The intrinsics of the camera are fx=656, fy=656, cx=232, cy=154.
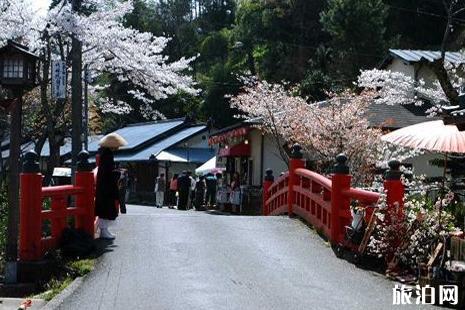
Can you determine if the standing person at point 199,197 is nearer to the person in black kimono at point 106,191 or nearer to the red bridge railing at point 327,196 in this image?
the red bridge railing at point 327,196

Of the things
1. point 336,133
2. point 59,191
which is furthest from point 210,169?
point 59,191

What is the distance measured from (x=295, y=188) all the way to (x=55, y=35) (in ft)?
23.6

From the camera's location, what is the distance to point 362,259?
31.2 feet

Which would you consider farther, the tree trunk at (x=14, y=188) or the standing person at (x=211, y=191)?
the standing person at (x=211, y=191)

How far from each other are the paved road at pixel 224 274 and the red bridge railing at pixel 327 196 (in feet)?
1.34

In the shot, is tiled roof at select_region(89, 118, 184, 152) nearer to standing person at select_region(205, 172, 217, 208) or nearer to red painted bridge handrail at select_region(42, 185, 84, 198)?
standing person at select_region(205, 172, 217, 208)

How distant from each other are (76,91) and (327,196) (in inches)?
266

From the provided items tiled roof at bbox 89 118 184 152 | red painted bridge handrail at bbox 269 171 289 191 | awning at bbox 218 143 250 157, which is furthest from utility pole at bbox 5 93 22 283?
tiled roof at bbox 89 118 184 152

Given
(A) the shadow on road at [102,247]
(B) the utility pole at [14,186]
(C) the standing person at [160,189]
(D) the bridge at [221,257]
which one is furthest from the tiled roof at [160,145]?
(B) the utility pole at [14,186]

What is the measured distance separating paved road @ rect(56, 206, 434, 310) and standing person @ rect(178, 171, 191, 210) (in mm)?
14060

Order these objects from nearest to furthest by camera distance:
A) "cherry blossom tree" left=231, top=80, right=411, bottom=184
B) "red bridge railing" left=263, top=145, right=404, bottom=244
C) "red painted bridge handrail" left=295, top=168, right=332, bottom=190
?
"red bridge railing" left=263, top=145, right=404, bottom=244 → "red painted bridge handrail" left=295, top=168, right=332, bottom=190 → "cherry blossom tree" left=231, top=80, right=411, bottom=184

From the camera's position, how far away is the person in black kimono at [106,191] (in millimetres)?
11016

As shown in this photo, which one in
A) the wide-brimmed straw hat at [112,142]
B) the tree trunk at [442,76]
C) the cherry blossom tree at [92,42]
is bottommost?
the wide-brimmed straw hat at [112,142]

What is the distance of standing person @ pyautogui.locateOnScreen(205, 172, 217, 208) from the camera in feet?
93.1
